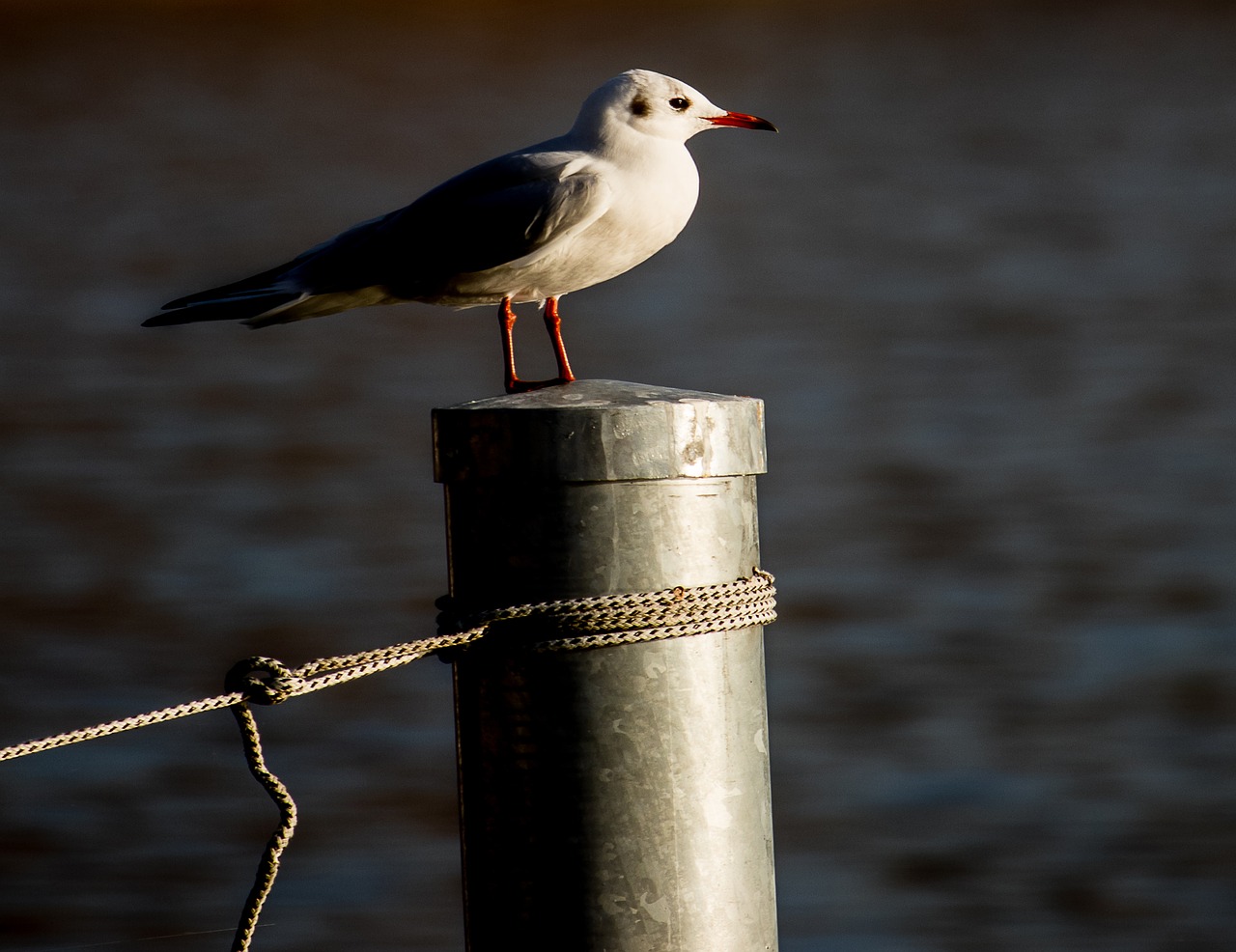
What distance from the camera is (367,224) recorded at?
2.60 m

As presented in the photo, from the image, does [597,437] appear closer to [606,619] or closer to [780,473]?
[606,619]

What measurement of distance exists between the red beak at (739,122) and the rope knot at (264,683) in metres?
1.02

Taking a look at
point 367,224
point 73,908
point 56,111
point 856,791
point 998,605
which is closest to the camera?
point 367,224

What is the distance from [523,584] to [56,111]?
15.6m

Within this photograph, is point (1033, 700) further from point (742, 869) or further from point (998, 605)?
point (742, 869)

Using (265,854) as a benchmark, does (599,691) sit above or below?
above

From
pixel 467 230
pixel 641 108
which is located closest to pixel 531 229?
pixel 467 230

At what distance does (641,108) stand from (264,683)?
37.2 inches

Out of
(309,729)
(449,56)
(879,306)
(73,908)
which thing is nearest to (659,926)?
(73,908)

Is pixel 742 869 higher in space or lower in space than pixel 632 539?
lower

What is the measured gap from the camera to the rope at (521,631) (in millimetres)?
1791

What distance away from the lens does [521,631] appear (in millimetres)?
1814

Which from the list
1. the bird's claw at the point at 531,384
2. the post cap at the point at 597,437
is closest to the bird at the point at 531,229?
the bird's claw at the point at 531,384

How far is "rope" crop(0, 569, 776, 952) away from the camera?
70.5 inches
